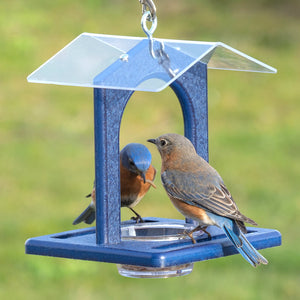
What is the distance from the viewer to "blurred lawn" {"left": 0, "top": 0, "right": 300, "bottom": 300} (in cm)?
869

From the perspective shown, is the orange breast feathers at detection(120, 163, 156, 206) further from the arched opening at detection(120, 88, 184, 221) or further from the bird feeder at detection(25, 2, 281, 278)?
the arched opening at detection(120, 88, 184, 221)

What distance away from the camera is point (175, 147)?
16.2 feet

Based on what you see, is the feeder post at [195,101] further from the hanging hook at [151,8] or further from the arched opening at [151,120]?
the arched opening at [151,120]

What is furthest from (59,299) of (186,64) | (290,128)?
(290,128)

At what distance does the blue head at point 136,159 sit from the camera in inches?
205

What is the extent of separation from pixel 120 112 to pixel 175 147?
1.33ft

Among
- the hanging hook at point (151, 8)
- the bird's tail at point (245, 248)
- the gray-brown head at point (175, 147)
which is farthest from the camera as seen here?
the gray-brown head at point (175, 147)

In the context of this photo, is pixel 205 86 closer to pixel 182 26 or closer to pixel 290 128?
pixel 290 128

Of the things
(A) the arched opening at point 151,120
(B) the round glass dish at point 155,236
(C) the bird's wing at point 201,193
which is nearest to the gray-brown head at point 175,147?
(C) the bird's wing at point 201,193

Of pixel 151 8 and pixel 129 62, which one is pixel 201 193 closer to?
pixel 129 62

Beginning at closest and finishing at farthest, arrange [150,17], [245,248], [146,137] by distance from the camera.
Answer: [150,17], [245,248], [146,137]

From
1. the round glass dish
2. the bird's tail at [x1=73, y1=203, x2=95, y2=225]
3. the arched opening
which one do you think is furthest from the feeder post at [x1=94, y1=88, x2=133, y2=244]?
the arched opening

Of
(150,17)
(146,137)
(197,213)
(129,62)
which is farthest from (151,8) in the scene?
(146,137)

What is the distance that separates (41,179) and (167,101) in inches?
125
